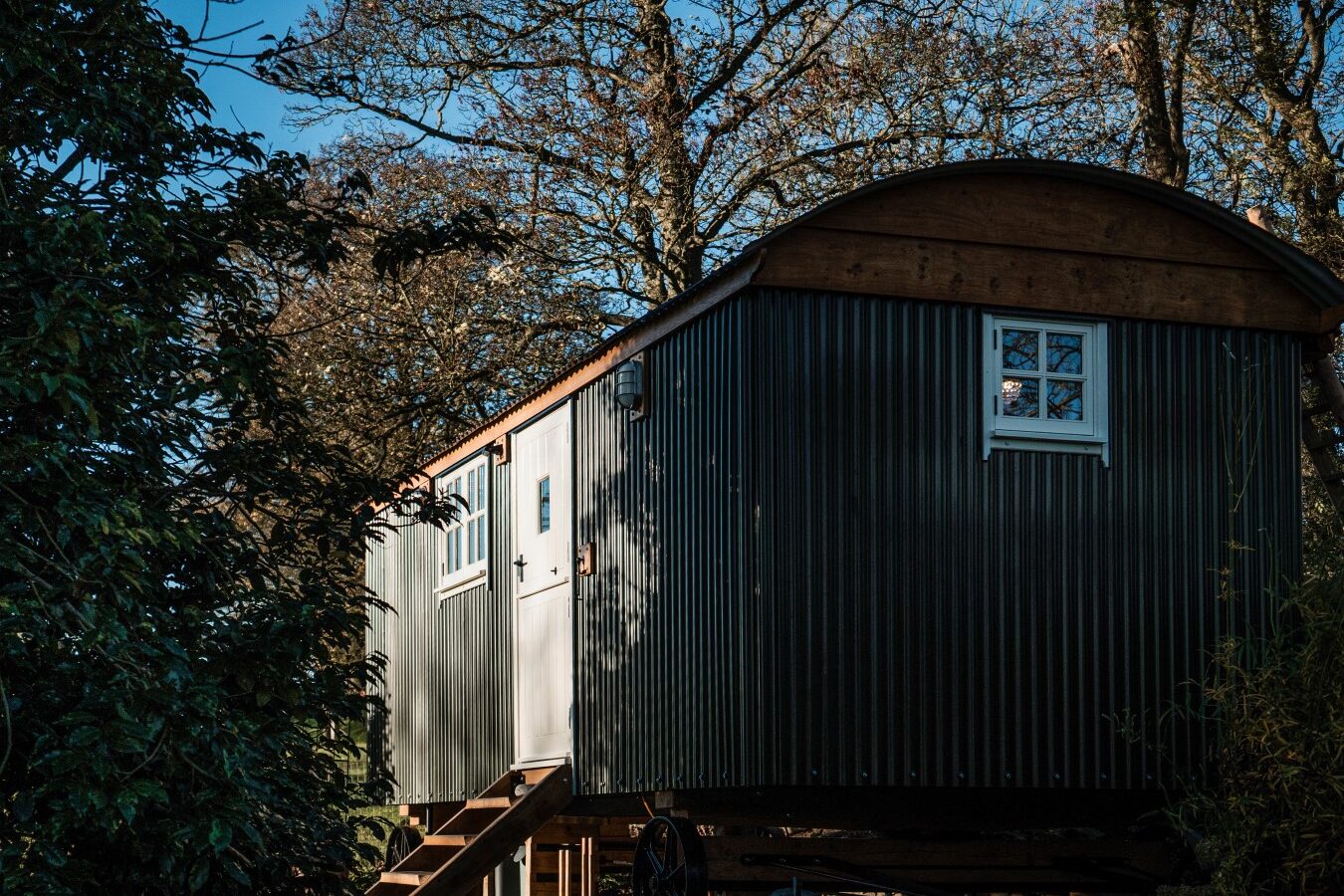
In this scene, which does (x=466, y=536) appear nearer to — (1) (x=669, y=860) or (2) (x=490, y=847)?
(2) (x=490, y=847)

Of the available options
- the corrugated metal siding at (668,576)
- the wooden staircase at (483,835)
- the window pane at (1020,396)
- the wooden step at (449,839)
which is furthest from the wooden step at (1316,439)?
the wooden step at (449,839)

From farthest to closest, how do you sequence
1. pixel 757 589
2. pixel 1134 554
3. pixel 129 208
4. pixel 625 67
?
pixel 625 67
pixel 1134 554
pixel 757 589
pixel 129 208

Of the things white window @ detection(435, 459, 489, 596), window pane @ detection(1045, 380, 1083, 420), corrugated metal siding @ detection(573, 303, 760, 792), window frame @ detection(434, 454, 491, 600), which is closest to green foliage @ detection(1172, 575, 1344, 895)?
window pane @ detection(1045, 380, 1083, 420)

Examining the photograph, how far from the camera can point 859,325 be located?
859 cm

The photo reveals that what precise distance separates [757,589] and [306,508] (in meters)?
2.36

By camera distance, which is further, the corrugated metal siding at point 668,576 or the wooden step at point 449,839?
the wooden step at point 449,839

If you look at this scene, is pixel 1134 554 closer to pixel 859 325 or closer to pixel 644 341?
pixel 859 325

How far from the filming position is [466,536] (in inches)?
523

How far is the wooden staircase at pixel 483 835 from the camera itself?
9805 millimetres

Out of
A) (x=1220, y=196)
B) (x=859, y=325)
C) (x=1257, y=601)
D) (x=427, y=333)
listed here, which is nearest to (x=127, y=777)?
(x=859, y=325)

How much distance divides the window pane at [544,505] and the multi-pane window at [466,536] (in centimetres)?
116

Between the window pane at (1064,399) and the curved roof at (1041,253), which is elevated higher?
the curved roof at (1041,253)

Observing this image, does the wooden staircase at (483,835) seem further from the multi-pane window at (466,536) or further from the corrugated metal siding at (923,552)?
the multi-pane window at (466,536)

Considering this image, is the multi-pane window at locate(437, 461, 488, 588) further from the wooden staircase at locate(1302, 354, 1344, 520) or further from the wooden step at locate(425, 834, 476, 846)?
the wooden staircase at locate(1302, 354, 1344, 520)
